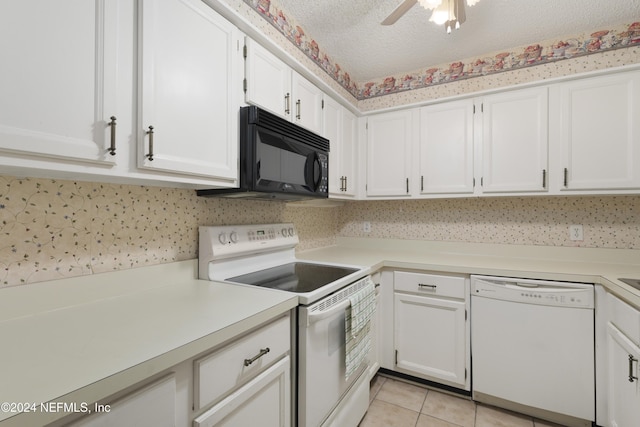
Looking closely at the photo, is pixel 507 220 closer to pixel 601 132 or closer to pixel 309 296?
pixel 601 132

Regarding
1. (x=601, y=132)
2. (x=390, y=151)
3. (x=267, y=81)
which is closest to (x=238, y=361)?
(x=267, y=81)

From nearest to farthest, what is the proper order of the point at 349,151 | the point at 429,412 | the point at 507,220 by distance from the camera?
the point at 429,412 < the point at 507,220 < the point at 349,151

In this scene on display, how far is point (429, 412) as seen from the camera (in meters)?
1.81

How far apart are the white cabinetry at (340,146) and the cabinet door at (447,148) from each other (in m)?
0.57

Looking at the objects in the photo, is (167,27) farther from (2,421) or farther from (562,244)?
(562,244)

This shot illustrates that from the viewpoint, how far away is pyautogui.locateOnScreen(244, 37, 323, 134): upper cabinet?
1.41 metres

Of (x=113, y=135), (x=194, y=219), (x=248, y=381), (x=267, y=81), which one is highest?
(x=267, y=81)

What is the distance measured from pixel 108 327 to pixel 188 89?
86 cm

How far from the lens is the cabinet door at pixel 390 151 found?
243cm

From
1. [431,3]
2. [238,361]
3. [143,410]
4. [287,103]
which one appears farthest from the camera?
[287,103]

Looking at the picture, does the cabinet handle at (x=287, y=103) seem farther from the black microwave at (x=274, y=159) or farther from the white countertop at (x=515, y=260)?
the white countertop at (x=515, y=260)

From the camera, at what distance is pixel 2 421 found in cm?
45

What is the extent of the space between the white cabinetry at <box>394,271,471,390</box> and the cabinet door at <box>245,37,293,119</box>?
137 centimetres

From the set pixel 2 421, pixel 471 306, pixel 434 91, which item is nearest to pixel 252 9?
pixel 434 91
